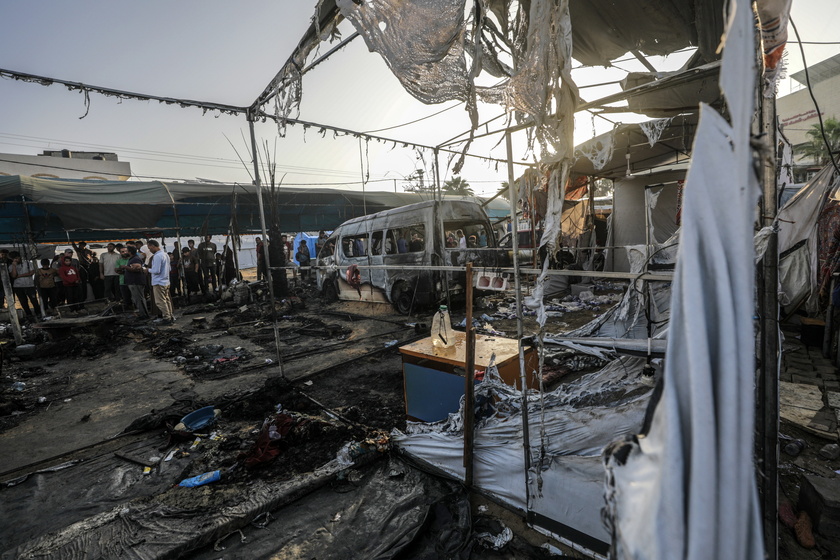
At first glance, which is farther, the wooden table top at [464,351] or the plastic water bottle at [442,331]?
the plastic water bottle at [442,331]

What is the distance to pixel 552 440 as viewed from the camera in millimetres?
2258

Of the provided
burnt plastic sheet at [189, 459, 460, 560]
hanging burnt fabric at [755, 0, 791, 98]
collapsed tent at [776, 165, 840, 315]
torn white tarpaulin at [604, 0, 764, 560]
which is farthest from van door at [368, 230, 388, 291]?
torn white tarpaulin at [604, 0, 764, 560]

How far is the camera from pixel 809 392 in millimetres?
3881

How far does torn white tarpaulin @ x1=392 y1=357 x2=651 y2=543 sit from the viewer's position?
81.7 inches

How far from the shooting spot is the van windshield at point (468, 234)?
27.6 ft

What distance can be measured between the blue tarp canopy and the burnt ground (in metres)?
3.30

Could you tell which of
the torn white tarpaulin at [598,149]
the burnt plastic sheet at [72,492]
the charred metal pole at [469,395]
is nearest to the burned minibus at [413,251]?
the torn white tarpaulin at [598,149]

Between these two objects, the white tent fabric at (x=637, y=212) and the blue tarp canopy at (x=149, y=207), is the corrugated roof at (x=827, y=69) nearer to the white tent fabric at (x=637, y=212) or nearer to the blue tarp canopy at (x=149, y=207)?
the white tent fabric at (x=637, y=212)

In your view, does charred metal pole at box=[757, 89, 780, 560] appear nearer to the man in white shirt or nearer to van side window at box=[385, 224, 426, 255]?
van side window at box=[385, 224, 426, 255]

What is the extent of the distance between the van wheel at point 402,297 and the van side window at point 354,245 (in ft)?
4.78

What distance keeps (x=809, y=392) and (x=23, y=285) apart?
1614 cm

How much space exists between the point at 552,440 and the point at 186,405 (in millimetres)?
4228

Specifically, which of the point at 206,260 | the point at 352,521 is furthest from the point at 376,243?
the point at 206,260

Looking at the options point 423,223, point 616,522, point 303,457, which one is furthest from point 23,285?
point 616,522
